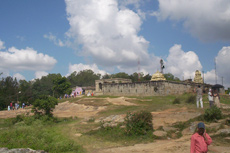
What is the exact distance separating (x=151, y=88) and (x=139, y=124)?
22550 millimetres

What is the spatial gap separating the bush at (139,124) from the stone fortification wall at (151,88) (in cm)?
2083

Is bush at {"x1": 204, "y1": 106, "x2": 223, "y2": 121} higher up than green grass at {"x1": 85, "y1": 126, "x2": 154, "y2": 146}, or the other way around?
bush at {"x1": 204, "y1": 106, "x2": 223, "y2": 121}

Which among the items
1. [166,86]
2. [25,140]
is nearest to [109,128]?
[25,140]

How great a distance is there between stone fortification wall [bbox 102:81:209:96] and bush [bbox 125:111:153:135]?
68.3ft

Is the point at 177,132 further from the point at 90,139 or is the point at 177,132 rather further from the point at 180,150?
the point at 90,139

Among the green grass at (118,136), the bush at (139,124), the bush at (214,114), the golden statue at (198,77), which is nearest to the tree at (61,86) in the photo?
the golden statue at (198,77)

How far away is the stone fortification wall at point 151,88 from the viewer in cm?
3095

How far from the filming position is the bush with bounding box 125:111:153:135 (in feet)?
32.9

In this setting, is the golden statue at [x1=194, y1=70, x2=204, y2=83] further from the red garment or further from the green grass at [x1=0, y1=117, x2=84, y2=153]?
the red garment

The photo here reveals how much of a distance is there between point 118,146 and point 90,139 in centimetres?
183

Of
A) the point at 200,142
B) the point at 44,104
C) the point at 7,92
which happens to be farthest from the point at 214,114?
the point at 7,92

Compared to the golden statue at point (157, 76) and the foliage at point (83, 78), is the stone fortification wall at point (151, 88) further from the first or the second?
the foliage at point (83, 78)

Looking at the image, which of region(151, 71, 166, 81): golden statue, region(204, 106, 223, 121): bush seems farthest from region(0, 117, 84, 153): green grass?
region(151, 71, 166, 81): golden statue

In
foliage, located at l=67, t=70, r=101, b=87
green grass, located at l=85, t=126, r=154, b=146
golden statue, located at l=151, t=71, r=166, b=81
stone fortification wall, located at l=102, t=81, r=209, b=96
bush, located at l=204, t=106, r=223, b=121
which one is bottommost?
green grass, located at l=85, t=126, r=154, b=146
